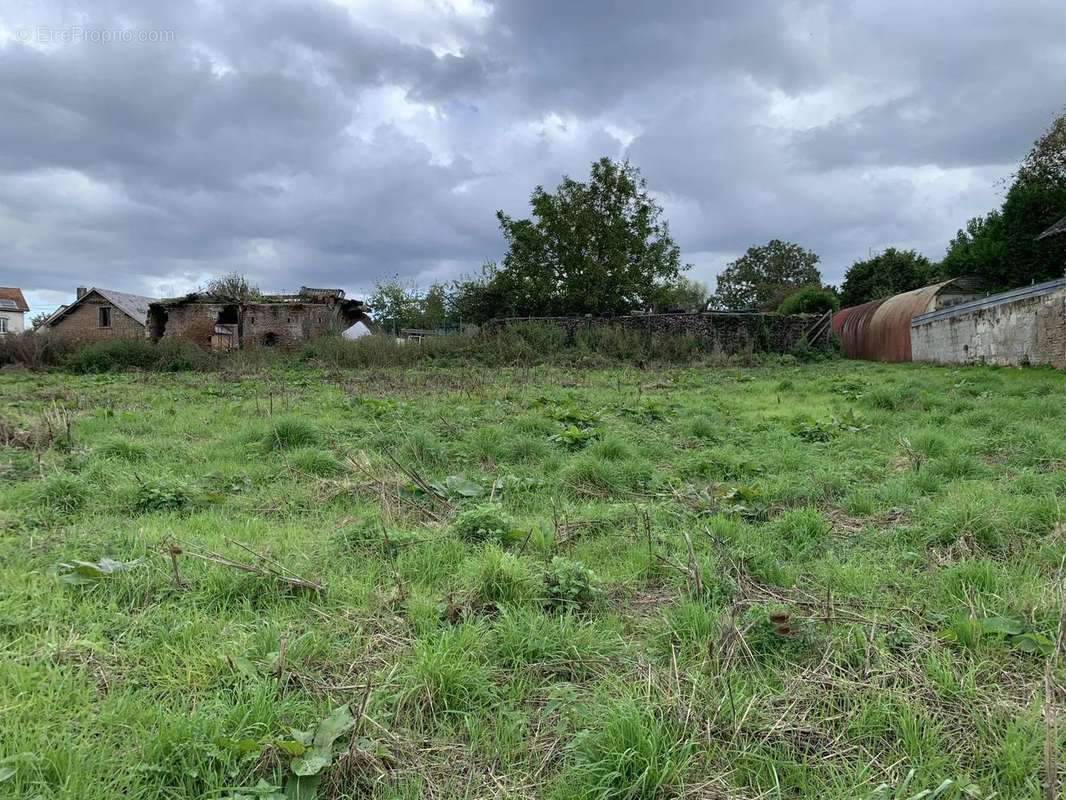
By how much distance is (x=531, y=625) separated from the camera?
265cm

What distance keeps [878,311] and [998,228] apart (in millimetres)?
14548

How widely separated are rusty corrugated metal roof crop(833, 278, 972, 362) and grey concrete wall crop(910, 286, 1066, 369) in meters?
1.65

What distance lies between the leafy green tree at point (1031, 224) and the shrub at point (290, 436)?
32.3m

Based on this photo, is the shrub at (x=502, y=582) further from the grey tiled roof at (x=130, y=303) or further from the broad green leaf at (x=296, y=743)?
the grey tiled roof at (x=130, y=303)

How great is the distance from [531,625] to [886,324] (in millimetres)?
23212

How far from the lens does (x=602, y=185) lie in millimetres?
34438

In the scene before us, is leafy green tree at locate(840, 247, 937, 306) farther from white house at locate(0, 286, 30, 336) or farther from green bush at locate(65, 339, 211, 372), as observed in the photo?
white house at locate(0, 286, 30, 336)

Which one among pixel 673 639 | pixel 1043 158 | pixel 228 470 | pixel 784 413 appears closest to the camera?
pixel 673 639

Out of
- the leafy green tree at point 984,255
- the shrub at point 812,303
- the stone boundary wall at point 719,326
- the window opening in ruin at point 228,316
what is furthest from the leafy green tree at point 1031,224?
the window opening in ruin at point 228,316

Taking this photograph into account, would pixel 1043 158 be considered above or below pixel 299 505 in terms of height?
above

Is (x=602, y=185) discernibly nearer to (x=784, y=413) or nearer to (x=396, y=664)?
(x=784, y=413)

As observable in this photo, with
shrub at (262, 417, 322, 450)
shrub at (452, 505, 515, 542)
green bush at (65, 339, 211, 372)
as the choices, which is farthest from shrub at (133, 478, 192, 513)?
green bush at (65, 339, 211, 372)

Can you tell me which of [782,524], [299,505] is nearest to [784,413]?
[782,524]

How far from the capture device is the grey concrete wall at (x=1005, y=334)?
13.0 metres
